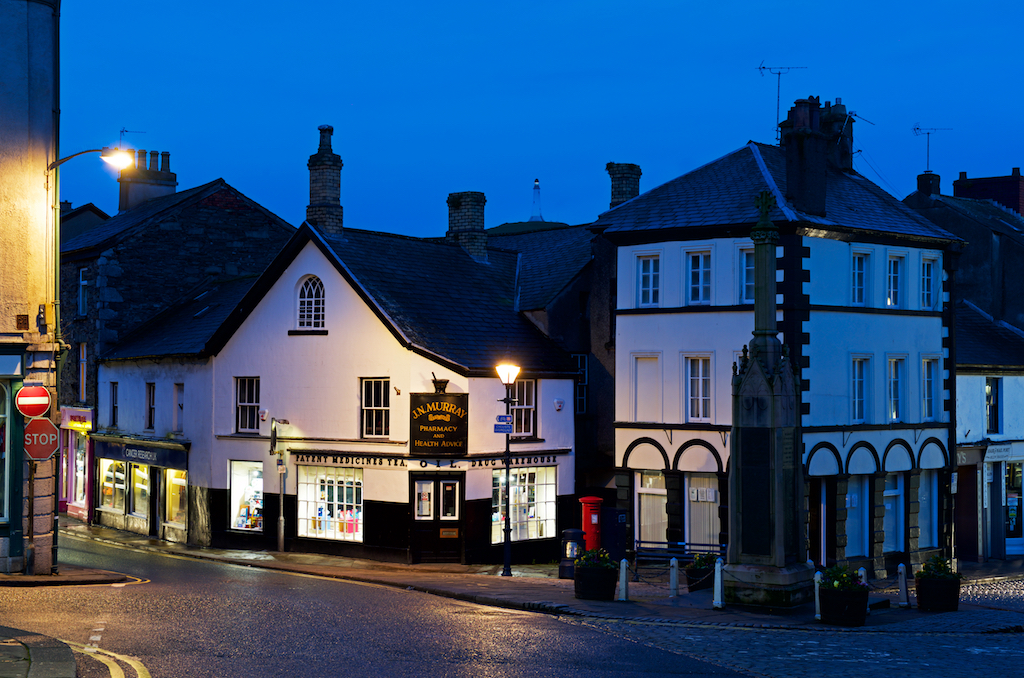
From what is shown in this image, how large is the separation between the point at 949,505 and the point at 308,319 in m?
18.2

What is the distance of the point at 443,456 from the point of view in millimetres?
27812

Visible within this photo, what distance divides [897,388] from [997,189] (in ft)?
53.3

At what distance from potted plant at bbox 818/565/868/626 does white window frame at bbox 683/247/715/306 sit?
34.1 feet

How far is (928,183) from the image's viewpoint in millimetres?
38938

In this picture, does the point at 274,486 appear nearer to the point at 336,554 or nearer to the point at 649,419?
the point at 336,554

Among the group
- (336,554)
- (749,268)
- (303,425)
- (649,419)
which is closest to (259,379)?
(303,425)

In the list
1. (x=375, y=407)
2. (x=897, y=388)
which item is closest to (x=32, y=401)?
(x=375, y=407)

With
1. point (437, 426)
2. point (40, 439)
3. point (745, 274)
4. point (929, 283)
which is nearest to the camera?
point (40, 439)

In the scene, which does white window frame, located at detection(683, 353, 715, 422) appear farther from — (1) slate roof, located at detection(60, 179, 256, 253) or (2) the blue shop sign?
(1) slate roof, located at detection(60, 179, 256, 253)

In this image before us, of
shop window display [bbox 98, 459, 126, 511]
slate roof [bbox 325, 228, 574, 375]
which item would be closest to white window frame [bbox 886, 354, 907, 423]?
slate roof [bbox 325, 228, 574, 375]

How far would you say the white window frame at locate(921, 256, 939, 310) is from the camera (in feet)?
98.2

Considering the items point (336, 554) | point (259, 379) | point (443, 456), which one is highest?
point (259, 379)

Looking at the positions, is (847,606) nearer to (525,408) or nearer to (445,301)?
(525,408)

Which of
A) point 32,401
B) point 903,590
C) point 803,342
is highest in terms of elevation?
point 803,342
